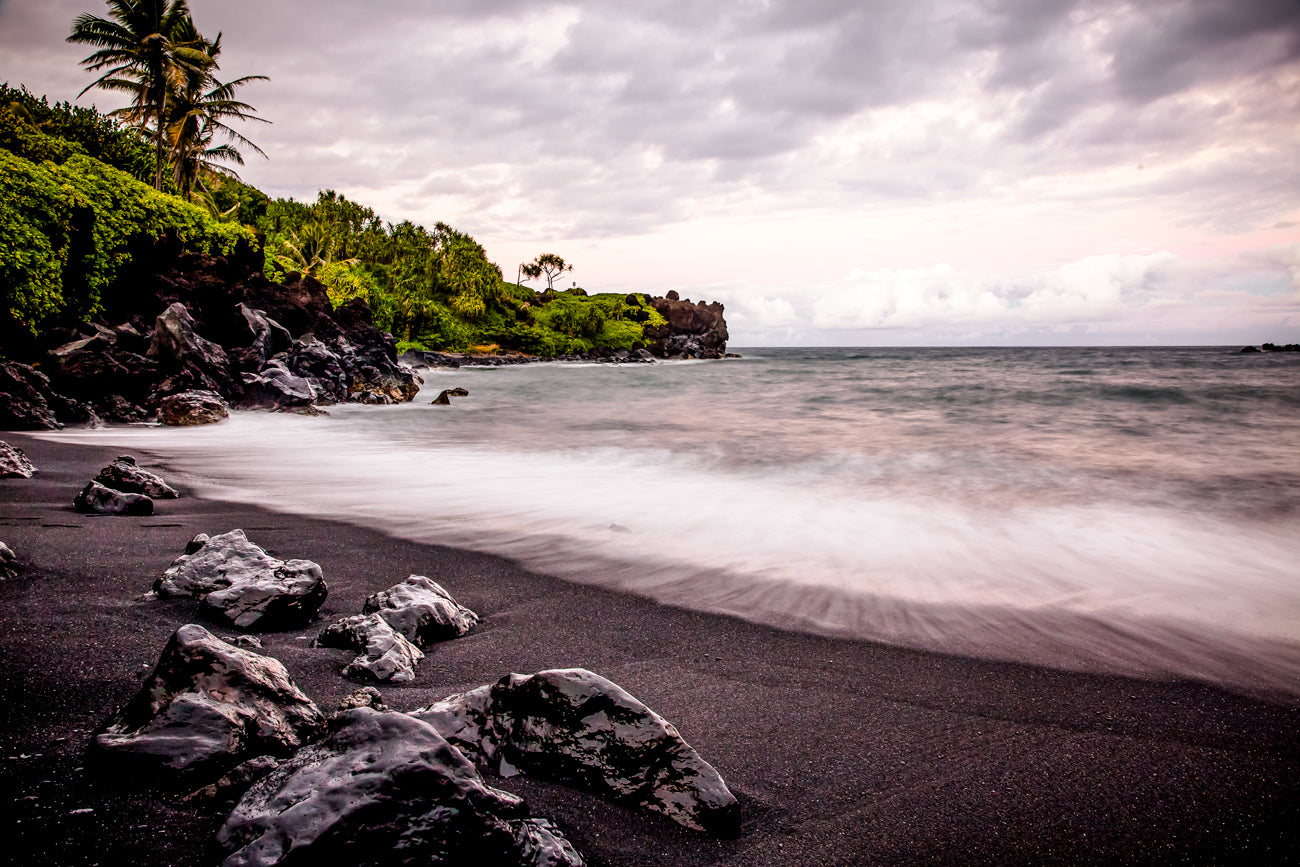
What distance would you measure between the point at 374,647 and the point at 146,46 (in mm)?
32424

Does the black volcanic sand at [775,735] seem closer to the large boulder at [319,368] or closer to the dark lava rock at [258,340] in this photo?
the dark lava rock at [258,340]

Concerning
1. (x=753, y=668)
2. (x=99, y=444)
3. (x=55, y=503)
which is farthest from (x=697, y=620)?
(x=99, y=444)

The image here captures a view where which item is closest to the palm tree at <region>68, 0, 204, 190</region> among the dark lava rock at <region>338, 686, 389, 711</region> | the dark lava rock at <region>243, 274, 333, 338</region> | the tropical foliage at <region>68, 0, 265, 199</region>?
the tropical foliage at <region>68, 0, 265, 199</region>

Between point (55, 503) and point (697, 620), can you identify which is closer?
point (697, 620)

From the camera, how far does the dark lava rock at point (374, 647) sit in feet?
7.58

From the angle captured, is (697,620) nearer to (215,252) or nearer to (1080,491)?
(1080,491)

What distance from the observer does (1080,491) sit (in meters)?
7.40

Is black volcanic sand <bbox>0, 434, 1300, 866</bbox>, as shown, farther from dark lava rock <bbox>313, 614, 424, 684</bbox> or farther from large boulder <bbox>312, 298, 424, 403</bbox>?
large boulder <bbox>312, 298, 424, 403</bbox>

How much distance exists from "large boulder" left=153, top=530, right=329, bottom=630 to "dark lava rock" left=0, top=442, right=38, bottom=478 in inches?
144

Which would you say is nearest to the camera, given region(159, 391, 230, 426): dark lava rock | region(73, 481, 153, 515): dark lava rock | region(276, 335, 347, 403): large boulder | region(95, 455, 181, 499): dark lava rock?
region(73, 481, 153, 515): dark lava rock

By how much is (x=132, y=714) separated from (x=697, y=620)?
2.30 m

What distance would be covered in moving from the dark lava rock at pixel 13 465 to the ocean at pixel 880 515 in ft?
3.85

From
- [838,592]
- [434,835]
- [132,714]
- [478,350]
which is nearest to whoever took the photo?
[434,835]

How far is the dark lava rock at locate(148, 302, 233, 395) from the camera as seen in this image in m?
11.3
